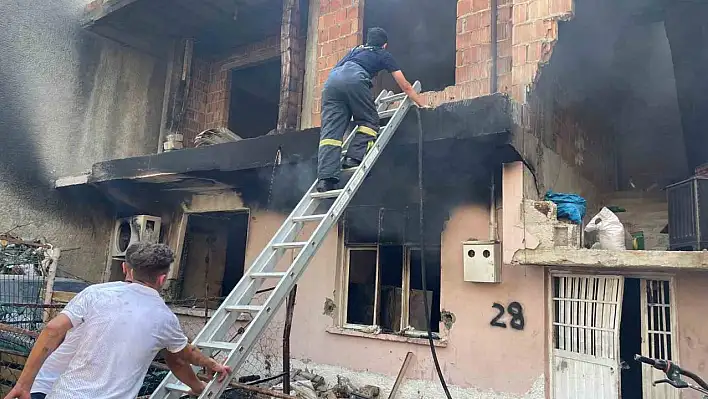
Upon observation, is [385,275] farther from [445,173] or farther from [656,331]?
[656,331]

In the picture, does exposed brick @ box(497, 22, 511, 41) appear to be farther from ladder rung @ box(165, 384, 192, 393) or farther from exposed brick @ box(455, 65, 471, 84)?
ladder rung @ box(165, 384, 192, 393)

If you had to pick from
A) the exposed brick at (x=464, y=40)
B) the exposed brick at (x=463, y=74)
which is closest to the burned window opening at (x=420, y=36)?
the exposed brick at (x=464, y=40)

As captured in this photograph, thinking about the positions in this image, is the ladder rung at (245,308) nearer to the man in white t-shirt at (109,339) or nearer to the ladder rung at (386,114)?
the man in white t-shirt at (109,339)

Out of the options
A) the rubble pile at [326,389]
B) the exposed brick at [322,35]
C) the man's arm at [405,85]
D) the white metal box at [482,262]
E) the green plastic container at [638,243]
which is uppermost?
the exposed brick at [322,35]

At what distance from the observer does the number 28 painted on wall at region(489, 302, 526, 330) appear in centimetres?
523

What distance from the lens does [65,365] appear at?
266 cm

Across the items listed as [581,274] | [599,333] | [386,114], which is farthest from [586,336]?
[386,114]

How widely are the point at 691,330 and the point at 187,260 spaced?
24.6 ft

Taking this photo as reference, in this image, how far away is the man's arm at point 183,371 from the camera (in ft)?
9.04

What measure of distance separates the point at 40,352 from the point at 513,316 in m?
4.25

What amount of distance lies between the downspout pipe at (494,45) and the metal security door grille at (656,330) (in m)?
2.52

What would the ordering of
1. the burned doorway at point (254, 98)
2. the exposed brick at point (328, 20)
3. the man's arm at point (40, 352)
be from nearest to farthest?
1. the man's arm at point (40, 352)
2. the exposed brick at point (328, 20)
3. the burned doorway at point (254, 98)

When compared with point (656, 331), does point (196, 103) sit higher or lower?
higher

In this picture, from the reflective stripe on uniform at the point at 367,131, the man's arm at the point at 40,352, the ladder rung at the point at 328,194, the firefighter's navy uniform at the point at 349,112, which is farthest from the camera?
the reflective stripe on uniform at the point at 367,131
